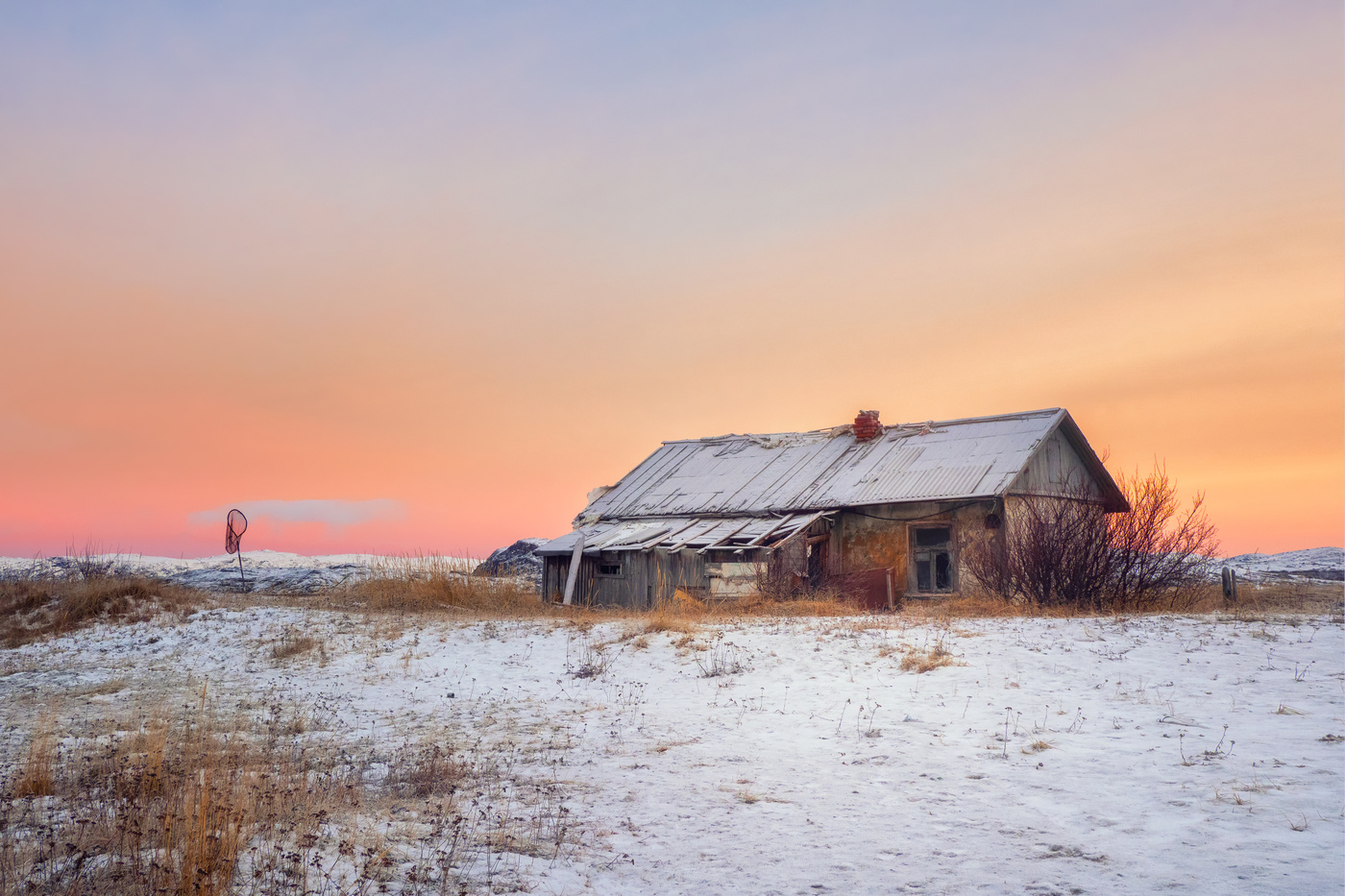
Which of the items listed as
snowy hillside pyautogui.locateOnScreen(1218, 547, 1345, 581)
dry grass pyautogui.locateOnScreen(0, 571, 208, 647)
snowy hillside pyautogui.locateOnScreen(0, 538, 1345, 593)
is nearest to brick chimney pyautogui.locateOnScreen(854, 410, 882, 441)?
snowy hillside pyautogui.locateOnScreen(0, 538, 1345, 593)

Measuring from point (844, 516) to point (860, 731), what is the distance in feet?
46.5

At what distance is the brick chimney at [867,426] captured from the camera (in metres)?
24.8

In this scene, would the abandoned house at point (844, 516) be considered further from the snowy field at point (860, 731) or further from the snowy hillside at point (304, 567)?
the snowy field at point (860, 731)

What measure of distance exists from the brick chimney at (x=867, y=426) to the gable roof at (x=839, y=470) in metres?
0.22

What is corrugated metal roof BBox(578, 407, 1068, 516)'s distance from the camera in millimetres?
20609

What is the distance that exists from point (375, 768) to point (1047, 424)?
18603 millimetres

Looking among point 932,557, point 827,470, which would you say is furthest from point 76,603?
point 932,557

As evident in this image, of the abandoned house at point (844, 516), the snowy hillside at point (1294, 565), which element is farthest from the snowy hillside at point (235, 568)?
the snowy hillside at point (1294, 565)

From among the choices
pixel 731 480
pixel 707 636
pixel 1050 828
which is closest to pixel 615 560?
pixel 731 480

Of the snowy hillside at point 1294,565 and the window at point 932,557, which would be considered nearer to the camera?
the window at point 932,557

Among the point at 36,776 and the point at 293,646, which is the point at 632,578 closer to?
the point at 293,646

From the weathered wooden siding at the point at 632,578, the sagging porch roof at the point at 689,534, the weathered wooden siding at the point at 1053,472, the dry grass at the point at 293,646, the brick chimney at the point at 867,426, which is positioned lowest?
the dry grass at the point at 293,646

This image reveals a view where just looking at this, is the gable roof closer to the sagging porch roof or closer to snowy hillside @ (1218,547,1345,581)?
the sagging porch roof

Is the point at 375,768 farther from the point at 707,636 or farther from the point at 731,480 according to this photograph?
the point at 731,480
